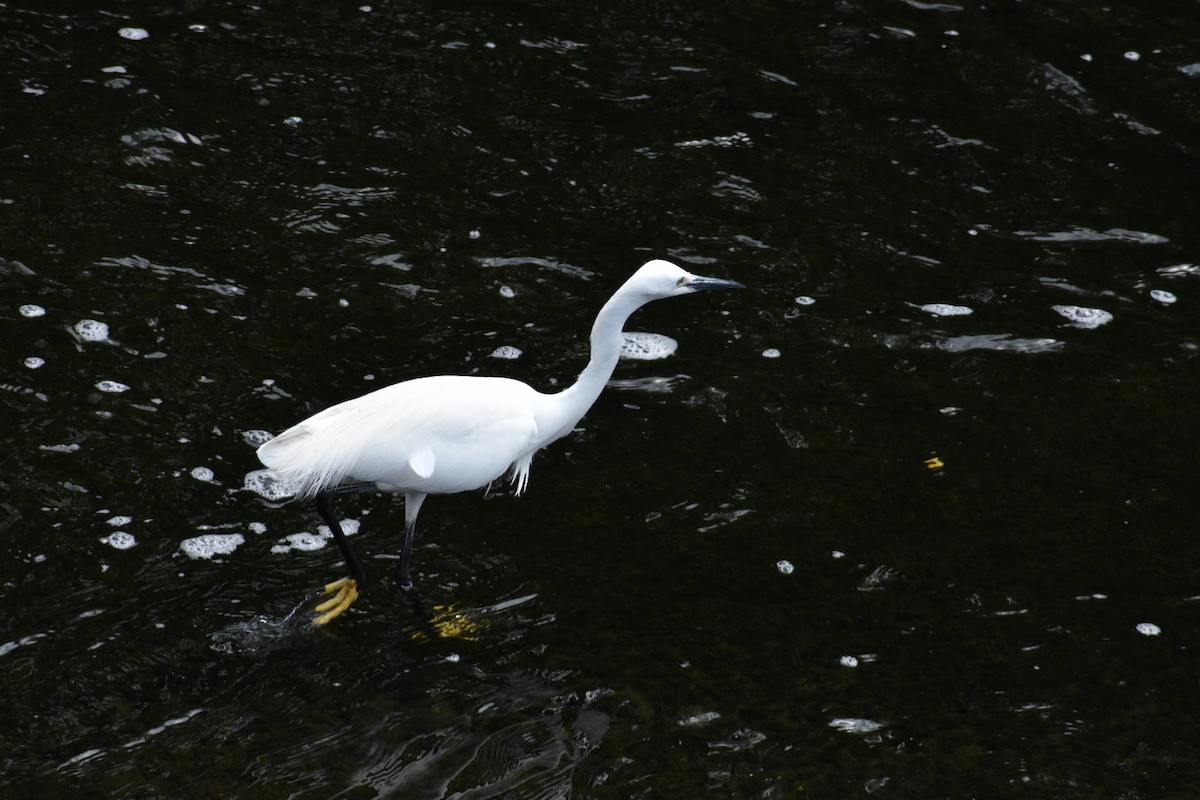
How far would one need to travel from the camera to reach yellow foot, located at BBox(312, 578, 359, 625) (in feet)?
13.0

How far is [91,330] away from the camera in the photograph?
16.5 ft

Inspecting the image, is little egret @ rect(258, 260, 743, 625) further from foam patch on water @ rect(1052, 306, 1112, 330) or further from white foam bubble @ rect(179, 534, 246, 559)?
foam patch on water @ rect(1052, 306, 1112, 330)

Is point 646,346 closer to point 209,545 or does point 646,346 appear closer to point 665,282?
point 665,282

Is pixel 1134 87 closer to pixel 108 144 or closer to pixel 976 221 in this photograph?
pixel 976 221

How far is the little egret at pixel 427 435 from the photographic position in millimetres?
3834

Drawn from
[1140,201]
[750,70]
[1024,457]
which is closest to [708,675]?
[1024,457]

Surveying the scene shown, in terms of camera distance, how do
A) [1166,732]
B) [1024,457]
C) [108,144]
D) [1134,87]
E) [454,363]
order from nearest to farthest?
[1166,732] < [1024,457] < [454,363] < [108,144] < [1134,87]

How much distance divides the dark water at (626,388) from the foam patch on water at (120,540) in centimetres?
2

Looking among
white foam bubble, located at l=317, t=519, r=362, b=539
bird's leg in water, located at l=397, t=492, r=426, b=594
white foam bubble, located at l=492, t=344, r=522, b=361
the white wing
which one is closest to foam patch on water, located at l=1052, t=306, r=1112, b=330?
white foam bubble, located at l=492, t=344, r=522, b=361

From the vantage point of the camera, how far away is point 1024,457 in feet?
15.6

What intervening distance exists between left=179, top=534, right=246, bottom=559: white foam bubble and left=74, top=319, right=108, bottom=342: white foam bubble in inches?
51.2

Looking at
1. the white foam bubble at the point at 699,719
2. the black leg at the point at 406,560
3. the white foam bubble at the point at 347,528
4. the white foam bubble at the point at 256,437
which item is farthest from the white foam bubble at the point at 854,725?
the white foam bubble at the point at 256,437

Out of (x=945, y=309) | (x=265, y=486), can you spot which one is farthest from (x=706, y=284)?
→ (x=945, y=309)

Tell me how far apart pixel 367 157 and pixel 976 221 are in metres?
3.22
